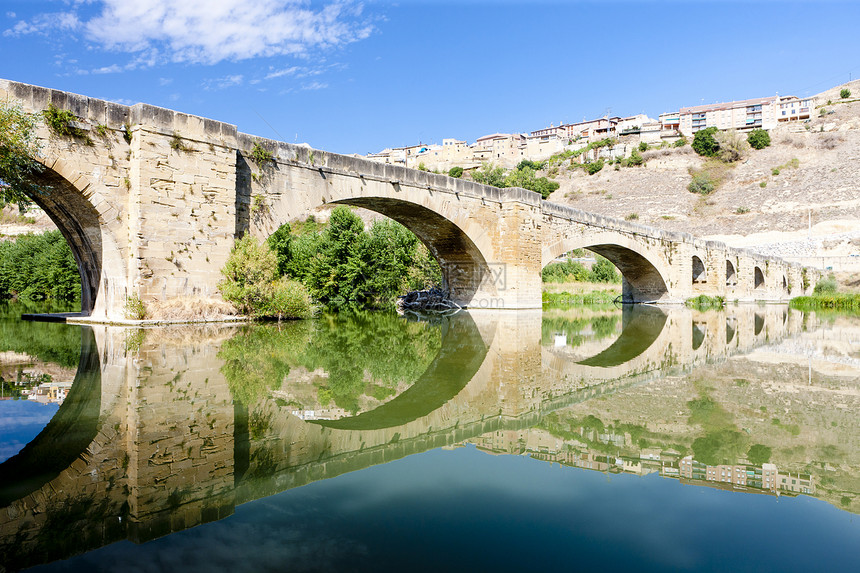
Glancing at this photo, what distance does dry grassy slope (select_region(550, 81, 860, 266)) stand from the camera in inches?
1807

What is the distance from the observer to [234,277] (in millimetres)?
11711

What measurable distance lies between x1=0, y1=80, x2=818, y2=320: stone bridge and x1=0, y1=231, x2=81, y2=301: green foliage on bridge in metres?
19.6

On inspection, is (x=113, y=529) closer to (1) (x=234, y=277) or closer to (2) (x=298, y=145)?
(1) (x=234, y=277)

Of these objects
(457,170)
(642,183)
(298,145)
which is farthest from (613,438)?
(457,170)

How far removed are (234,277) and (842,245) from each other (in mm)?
47055

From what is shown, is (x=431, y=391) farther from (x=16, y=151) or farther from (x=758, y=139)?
(x=758, y=139)

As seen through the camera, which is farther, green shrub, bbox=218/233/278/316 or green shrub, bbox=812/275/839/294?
green shrub, bbox=812/275/839/294

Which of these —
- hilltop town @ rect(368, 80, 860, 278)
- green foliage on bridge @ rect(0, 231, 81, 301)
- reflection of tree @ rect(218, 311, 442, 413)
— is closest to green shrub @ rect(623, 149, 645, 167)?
hilltop town @ rect(368, 80, 860, 278)

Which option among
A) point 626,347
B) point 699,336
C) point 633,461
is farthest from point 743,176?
point 633,461

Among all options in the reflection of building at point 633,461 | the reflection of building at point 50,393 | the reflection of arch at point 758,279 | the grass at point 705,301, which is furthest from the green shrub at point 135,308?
the reflection of arch at point 758,279

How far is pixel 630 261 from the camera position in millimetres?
26828

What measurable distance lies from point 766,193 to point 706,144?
1648cm

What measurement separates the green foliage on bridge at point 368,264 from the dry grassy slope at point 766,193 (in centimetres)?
3575

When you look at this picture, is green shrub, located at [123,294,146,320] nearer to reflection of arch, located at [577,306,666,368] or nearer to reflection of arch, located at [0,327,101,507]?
reflection of arch, located at [0,327,101,507]
